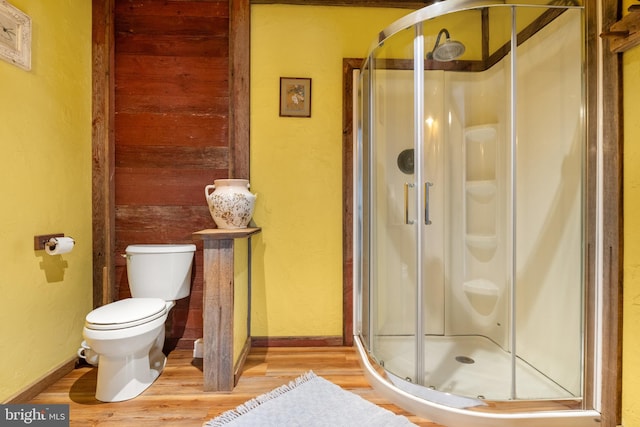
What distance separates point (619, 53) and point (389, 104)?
967mm

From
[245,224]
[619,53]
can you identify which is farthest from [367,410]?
[619,53]

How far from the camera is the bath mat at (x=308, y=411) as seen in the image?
4.18 ft

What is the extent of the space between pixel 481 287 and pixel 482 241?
0.26m

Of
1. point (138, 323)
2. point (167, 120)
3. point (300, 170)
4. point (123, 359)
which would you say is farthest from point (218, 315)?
point (167, 120)

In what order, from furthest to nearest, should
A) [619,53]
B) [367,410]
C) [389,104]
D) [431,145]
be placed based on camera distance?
[389,104] → [431,145] → [367,410] → [619,53]

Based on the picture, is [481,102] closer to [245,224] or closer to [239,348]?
[245,224]

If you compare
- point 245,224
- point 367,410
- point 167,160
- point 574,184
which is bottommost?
point 367,410

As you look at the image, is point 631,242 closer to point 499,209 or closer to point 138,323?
point 499,209

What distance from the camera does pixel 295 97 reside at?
2.04m

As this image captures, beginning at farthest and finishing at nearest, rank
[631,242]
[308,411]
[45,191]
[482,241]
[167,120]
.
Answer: [167,120] < [482,241] < [45,191] < [308,411] < [631,242]

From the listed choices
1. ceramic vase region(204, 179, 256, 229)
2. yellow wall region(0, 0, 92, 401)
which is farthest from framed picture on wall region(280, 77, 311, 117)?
yellow wall region(0, 0, 92, 401)

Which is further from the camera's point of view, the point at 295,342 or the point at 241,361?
the point at 295,342

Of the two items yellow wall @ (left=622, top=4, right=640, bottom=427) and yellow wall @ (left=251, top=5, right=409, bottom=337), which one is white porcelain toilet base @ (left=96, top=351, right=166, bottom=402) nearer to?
yellow wall @ (left=251, top=5, right=409, bottom=337)

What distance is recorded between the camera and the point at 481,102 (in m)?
1.69
